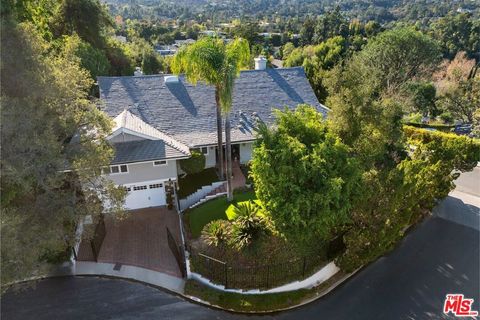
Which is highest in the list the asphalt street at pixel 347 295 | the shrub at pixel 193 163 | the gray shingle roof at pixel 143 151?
the gray shingle roof at pixel 143 151

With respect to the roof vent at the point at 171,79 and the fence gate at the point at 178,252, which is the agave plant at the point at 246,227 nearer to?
the fence gate at the point at 178,252

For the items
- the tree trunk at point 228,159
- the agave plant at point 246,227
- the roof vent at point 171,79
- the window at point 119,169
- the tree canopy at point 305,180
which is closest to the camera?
the tree canopy at point 305,180

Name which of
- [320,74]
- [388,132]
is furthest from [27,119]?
[320,74]

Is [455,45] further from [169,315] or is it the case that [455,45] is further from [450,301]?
[169,315]

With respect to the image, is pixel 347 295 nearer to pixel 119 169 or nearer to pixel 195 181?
pixel 195 181

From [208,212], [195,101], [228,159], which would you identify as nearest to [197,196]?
[208,212]

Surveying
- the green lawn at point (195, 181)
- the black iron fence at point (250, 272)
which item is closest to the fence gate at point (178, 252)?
the black iron fence at point (250, 272)
